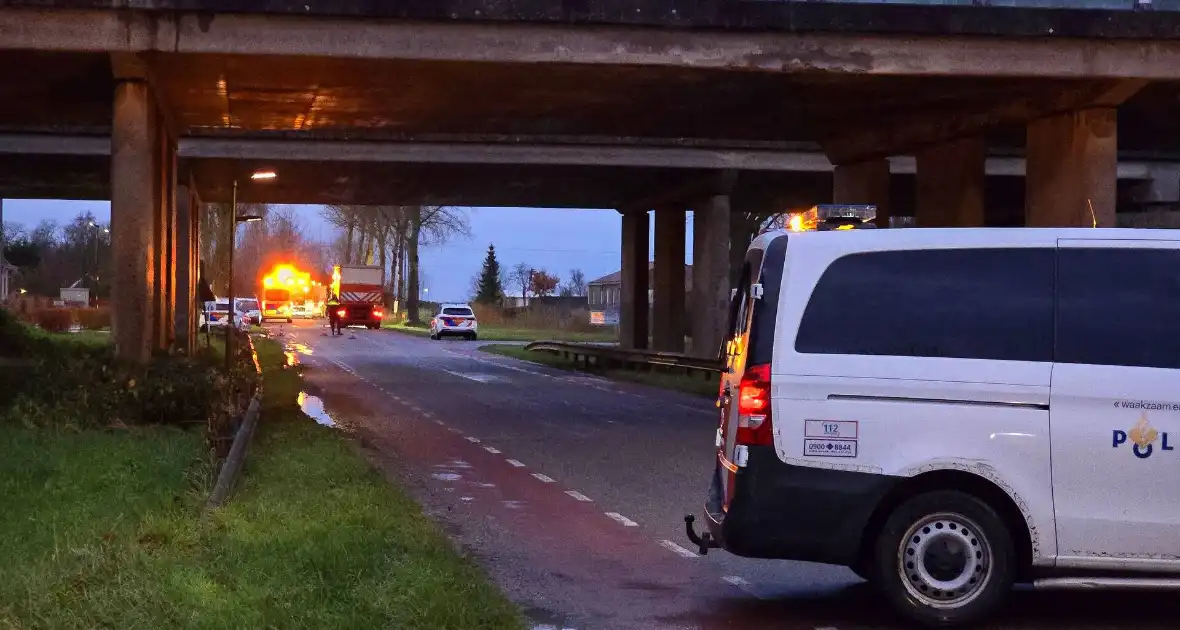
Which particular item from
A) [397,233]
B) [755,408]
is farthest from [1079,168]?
[397,233]

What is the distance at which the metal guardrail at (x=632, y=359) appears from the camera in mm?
32375

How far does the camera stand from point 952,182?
26.9m

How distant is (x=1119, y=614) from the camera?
8.30m

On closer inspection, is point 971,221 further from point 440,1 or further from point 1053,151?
point 440,1

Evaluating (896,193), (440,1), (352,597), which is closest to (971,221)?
(440,1)

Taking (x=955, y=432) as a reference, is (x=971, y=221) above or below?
above

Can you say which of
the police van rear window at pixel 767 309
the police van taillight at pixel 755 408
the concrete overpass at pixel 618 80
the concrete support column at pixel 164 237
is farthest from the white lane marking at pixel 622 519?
the concrete support column at pixel 164 237

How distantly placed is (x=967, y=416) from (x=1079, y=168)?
56.0 ft

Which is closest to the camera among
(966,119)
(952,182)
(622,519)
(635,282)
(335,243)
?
(622,519)

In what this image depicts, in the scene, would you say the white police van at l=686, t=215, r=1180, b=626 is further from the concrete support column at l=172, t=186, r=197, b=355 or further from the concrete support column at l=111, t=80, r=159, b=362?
the concrete support column at l=172, t=186, r=197, b=355

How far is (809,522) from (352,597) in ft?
8.32

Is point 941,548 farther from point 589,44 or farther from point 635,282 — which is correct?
point 635,282

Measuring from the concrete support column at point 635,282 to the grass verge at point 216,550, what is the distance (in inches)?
1237

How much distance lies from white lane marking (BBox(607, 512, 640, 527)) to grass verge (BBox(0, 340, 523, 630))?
172 cm
